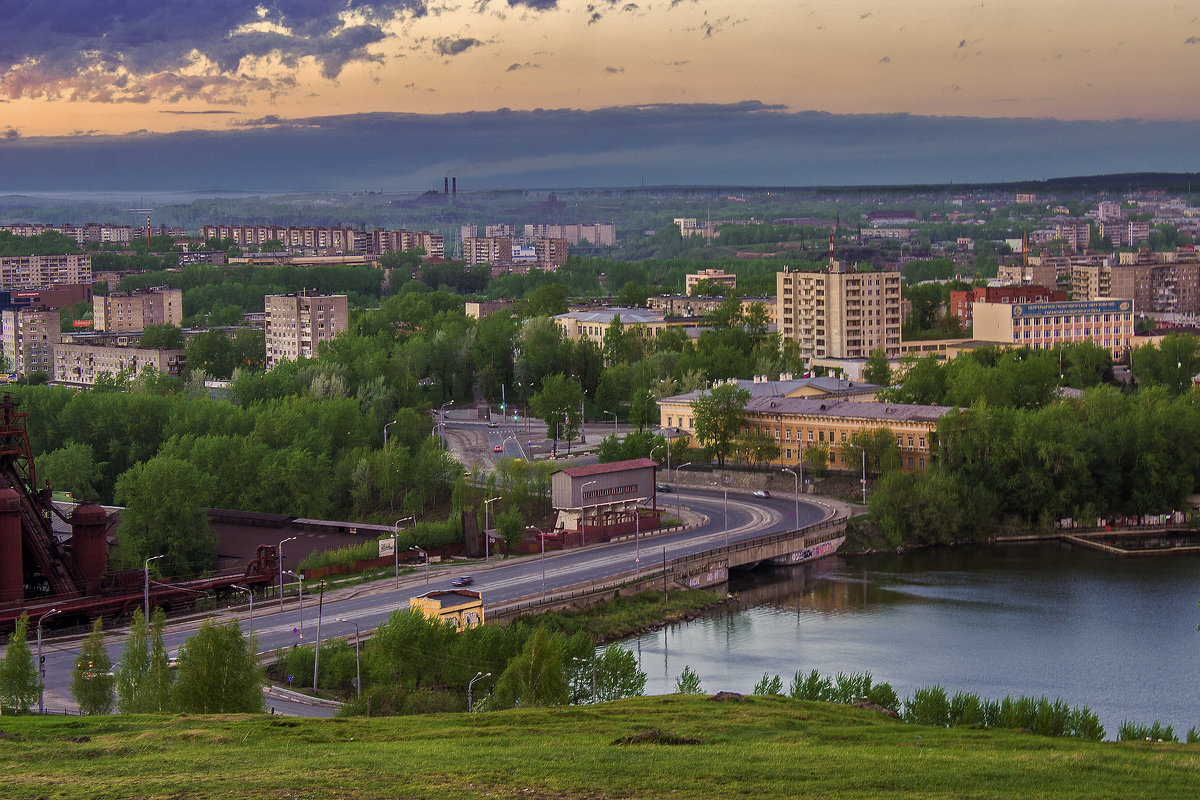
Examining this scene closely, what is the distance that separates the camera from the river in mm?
29375

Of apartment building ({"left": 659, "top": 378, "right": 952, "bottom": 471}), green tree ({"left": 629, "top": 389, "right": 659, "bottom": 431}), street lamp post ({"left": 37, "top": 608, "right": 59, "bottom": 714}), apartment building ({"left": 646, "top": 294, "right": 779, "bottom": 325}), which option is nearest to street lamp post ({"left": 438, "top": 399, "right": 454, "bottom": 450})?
green tree ({"left": 629, "top": 389, "right": 659, "bottom": 431})

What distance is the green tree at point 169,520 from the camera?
37.1 meters

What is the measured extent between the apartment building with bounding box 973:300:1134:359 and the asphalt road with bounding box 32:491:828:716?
32.4m

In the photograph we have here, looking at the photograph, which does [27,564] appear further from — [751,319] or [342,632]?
[751,319]

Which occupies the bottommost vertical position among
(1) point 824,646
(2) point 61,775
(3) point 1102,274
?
(1) point 824,646

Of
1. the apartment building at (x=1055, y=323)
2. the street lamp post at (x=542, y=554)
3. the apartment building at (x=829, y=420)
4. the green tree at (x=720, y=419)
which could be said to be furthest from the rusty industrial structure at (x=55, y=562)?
the apartment building at (x=1055, y=323)

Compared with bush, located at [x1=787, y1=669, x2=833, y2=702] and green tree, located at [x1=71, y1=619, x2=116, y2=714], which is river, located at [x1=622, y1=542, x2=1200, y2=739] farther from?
green tree, located at [x1=71, y1=619, x2=116, y2=714]

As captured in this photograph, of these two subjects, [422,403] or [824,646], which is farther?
[422,403]

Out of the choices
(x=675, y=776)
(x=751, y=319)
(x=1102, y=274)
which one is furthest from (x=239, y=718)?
(x=1102, y=274)

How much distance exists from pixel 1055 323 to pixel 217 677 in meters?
62.6

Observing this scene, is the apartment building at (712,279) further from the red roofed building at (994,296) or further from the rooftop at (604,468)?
the rooftop at (604,468)

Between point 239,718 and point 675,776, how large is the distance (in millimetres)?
6669

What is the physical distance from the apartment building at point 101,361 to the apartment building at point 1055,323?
131 feet

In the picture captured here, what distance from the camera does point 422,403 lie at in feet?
201
